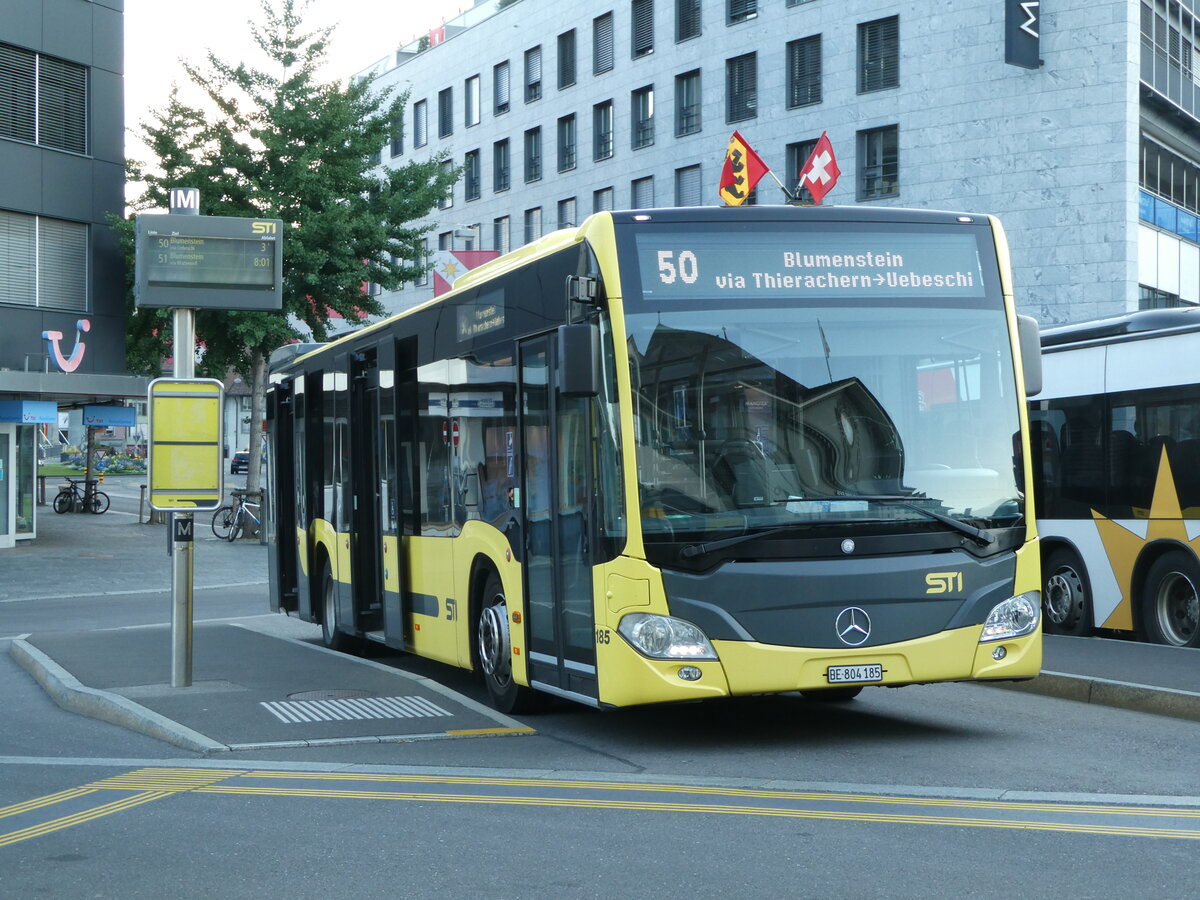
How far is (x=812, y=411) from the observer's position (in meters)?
8.30

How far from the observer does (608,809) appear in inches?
273

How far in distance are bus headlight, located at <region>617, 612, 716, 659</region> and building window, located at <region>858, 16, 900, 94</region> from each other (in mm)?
32142

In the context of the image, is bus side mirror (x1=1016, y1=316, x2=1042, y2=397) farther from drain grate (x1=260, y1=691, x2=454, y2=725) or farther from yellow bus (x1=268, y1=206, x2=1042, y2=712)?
drain grate (x1=260, y1=691, x2=454, y2=725)

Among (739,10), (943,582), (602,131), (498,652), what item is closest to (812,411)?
(943,582)

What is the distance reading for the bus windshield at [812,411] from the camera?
26.8 feet

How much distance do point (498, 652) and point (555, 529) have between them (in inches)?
57.0

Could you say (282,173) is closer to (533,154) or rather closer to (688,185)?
(688,185)

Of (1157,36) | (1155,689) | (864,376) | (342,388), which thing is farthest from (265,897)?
(1157,36)

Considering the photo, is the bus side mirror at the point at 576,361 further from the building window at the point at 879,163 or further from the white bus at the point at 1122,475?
the building window at the point at 879,163

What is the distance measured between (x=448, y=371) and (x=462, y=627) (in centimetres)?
177

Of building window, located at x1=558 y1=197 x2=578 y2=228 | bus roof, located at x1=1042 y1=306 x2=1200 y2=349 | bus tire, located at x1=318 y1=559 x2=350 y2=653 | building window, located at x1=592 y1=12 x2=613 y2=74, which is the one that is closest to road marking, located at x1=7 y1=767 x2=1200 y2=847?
bus tire, located at x1=318 y1=559 x2=350 y2=653

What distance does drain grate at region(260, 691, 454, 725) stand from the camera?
9914 millimetres

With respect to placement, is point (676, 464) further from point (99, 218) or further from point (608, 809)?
point (99, 218)

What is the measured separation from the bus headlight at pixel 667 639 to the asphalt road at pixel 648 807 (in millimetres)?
584
